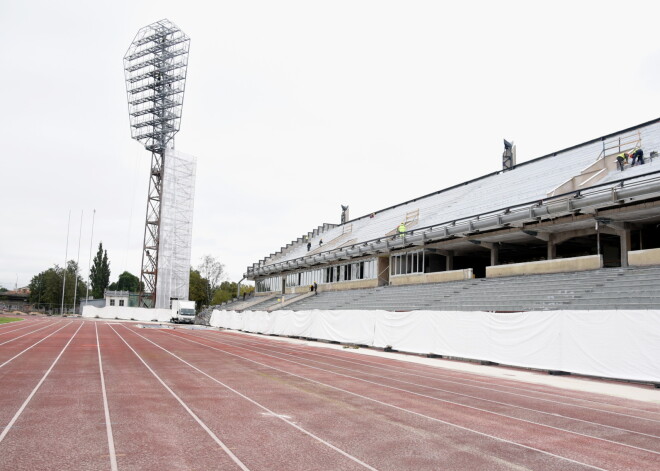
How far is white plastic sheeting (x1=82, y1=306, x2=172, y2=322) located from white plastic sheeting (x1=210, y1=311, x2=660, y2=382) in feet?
147

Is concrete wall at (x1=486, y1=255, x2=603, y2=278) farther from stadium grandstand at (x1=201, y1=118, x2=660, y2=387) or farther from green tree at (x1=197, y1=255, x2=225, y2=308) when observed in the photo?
green tree at (x1=197, y1=255, x2=225, y2=308)

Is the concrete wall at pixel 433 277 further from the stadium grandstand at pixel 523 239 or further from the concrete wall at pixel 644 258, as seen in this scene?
the concrete wall at pixel 644 258

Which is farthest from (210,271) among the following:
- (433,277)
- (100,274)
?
(433,277)

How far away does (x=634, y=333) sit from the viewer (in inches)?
543

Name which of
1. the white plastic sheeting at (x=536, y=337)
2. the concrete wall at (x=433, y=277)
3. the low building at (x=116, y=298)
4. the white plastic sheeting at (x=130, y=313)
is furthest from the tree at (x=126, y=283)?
the white plastic sheeting at (x=536, y=337)

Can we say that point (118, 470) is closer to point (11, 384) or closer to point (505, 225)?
point (11, 384)

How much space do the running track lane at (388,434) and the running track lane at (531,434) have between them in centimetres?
31

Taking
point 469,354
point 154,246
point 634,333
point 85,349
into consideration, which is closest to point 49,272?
point 154,246

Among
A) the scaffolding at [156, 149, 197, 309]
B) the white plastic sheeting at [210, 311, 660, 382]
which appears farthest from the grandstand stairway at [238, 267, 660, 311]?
the scaffolding at [156, 149, 197, 309]

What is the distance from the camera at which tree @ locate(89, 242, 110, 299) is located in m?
120

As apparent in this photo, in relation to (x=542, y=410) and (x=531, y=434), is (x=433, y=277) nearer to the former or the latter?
(x=542, y=410)

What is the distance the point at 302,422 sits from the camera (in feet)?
26.4

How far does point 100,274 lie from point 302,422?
126m

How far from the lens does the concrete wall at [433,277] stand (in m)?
32.2
